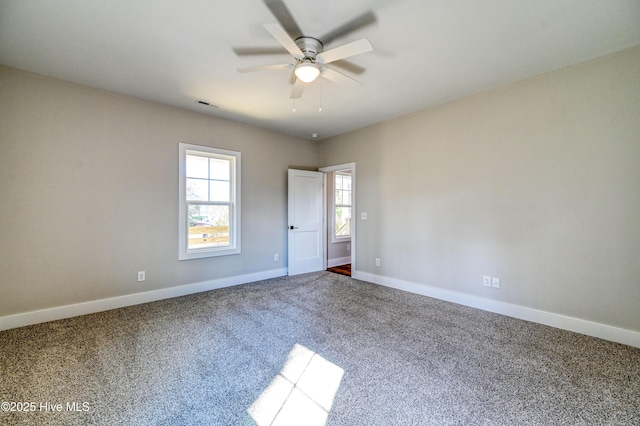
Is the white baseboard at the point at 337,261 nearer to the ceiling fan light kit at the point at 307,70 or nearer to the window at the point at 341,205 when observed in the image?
the window at the point at 341,205

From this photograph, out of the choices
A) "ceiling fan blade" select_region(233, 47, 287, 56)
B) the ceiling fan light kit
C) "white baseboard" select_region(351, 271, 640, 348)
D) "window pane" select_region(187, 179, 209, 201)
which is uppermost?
"ceiling fan blade" select_region(233, 47, 287, 56)

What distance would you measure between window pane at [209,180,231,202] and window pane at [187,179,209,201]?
0.08 meters

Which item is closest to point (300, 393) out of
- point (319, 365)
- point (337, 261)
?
point (319, 365)

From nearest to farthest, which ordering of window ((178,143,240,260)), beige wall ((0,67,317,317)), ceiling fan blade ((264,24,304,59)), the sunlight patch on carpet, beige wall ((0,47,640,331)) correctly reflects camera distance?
the sunlight patch on carpet < ceiling fan blade ((264,24,304,59)) < beige wall ((0,47,640,331)) < beige wall ((0,67,317,317)) < window ((178,143,240,260))

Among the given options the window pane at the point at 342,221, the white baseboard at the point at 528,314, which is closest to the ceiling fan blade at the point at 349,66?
the white baseboard at the point at 528,314

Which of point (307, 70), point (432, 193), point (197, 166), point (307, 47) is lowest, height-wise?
point (432, 193)

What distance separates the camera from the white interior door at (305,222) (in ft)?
16.8

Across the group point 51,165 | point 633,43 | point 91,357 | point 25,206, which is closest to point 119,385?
point 91,357

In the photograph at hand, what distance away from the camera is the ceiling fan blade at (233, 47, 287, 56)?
2.47 meters

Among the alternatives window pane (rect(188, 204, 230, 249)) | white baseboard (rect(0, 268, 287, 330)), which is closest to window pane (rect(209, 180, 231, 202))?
window pane (rect(188, 204, 230, 249))

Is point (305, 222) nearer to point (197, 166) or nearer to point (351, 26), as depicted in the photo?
point (197, 166)

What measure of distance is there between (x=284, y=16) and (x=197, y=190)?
283 centimetres

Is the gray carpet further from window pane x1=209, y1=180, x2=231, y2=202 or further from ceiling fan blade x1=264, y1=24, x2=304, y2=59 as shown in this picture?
ceiling fan blade x1=264, y1=24, x2=304, y2=59

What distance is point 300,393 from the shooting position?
1.80 meters
